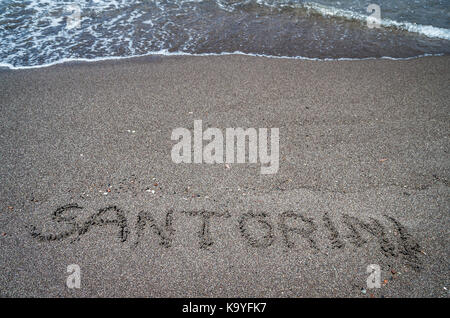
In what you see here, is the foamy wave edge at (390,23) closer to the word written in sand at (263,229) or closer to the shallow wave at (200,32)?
the shallow wave at (200,32)

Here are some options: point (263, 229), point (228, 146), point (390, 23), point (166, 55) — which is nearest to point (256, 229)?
point (263, 229)

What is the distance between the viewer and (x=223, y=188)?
2.78 m

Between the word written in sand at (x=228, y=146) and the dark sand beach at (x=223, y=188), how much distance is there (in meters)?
0.09

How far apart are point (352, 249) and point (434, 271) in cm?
53

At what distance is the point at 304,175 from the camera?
2.88 metres

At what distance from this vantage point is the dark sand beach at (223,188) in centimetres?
220

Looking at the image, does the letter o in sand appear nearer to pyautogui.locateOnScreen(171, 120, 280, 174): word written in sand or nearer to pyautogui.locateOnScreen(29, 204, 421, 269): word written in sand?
pyautogui.locateOnScreen(29, 204, 421, 269): word written in sand

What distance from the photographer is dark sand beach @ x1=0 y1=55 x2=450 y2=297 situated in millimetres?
2197

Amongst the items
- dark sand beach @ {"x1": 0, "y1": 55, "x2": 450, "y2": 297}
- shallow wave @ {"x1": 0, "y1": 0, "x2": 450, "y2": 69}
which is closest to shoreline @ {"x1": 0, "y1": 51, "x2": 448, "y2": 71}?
shallow wave @ {"x1": 0, "y1": 0, "x2": 450, "y2": 69}

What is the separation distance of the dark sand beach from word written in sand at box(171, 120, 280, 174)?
0.09 m

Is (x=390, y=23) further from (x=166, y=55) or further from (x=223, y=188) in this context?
(x=223, y=188)
